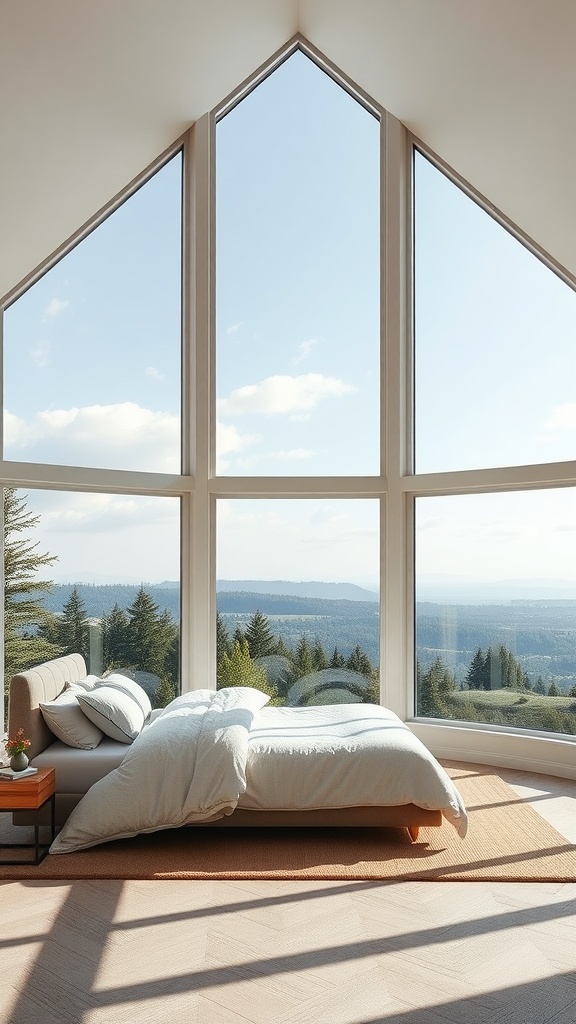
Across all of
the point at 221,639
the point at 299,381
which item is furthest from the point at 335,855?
the point at 299,381

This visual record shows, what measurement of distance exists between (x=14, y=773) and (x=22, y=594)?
1.94 m

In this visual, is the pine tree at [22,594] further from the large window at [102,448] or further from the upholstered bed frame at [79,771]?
the upholstered bed frame at [79,771]

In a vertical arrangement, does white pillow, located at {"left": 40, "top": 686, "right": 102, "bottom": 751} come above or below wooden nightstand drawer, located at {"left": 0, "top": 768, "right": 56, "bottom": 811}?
above

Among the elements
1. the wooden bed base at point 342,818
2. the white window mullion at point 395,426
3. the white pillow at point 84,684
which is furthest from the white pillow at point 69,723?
the white window mullion at point 395,426

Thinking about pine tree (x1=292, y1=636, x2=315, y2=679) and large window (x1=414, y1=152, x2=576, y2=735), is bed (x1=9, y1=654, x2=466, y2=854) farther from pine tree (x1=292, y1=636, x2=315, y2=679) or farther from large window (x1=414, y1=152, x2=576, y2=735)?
pine tree (x1=292, y1=636, x2=315, y2=679)

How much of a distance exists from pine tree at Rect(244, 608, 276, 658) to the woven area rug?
2.11 metres

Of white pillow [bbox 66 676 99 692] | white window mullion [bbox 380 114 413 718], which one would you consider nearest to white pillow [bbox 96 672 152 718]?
white pillow [bbox 66 676 99 692]

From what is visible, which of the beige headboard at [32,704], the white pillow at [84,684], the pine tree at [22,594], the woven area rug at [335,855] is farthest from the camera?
the pine tree at [22,594]

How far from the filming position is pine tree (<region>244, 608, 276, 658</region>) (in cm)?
671

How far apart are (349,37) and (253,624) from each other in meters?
4.35

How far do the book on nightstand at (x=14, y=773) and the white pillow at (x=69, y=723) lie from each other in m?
0.44

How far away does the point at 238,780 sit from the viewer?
13.9ft

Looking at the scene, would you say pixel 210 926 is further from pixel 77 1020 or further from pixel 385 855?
pixel 385 855

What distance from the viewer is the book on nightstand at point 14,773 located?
418 cm
